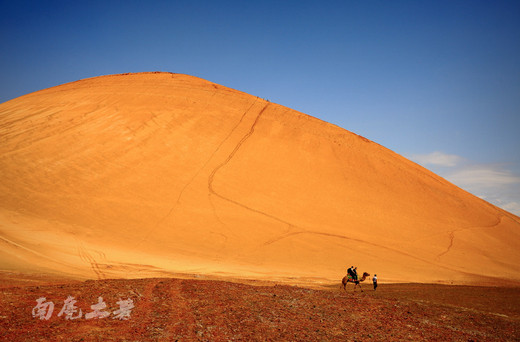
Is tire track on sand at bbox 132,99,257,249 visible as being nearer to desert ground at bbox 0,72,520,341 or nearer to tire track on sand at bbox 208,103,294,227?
desert ground at bbox 0,72,520,341

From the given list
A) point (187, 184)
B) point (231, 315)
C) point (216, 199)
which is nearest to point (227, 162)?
point (187, 184)

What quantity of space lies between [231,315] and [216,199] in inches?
559

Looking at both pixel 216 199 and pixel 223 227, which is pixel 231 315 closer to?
pixel 223 227

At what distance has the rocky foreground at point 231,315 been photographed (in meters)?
6.67

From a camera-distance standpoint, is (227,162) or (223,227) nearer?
(223,227)

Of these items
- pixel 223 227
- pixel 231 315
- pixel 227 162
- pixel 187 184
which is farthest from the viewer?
pixel 227 162

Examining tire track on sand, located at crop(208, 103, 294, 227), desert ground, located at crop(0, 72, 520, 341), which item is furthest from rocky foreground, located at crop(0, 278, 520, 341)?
tire track on sand, located at crop(208, 103, 294, 227)

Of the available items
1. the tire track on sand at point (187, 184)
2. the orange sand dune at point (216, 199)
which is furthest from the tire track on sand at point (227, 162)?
the tire track on sand at point (187, 184)

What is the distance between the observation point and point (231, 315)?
820 centimetres

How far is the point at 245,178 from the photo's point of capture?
81.3ft

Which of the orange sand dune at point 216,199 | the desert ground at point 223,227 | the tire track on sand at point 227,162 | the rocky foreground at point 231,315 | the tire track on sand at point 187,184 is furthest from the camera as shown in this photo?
the tire track on sand at point 227,162

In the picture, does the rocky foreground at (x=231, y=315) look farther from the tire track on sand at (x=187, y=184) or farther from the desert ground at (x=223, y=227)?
the tire track on sand at (x=187, y=184)

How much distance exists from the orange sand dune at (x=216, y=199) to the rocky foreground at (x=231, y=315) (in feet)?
12.1

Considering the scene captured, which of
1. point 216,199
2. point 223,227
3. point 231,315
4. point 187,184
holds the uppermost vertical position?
point 187,184
